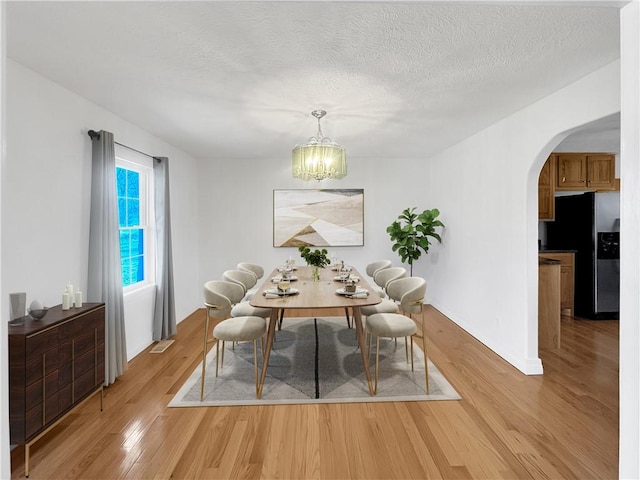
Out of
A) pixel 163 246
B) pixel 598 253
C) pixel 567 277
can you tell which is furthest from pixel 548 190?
pixel 163 246

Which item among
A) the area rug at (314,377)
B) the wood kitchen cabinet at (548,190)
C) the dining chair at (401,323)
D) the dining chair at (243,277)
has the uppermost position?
the wood kitchen cabinet at (548,190)

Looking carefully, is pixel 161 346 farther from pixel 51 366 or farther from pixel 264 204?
pixel 264 204

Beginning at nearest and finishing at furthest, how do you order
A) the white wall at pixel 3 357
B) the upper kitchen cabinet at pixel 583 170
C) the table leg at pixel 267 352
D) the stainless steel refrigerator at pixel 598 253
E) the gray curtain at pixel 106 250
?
1. the white wall at pixel 3 357
2. the table leg at pixel 267 352
3. the gray curtain at pixel 106 250
4. the stainless steel refrigerator at pixel 598 253
5. the upper kitchen cabinet at pixel 583 170

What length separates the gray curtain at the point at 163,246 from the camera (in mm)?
4449

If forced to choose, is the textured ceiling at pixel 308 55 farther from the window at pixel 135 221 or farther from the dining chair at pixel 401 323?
the dining chair at pixel 401 323

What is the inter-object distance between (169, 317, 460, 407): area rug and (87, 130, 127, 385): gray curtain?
74cm

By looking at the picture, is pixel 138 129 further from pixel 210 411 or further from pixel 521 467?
pixel 521 467

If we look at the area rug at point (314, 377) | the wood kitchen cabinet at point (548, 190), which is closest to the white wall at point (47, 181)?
the area rug at point (314, 377)

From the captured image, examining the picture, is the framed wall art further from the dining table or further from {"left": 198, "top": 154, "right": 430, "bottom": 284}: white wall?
the dining table

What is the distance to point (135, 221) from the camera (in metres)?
4.39

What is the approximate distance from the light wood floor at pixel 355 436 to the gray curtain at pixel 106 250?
36 centimetres

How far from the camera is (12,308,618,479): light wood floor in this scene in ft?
6.98
